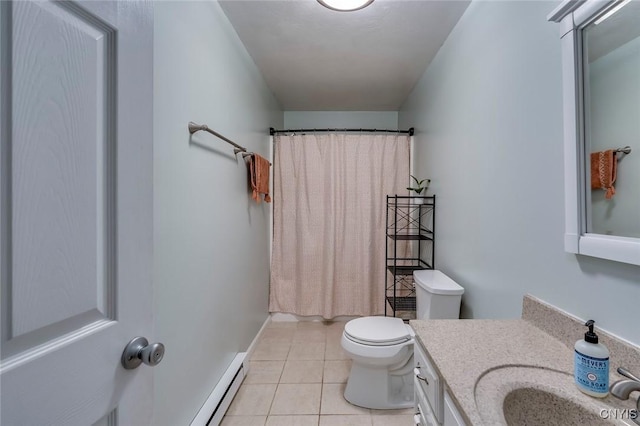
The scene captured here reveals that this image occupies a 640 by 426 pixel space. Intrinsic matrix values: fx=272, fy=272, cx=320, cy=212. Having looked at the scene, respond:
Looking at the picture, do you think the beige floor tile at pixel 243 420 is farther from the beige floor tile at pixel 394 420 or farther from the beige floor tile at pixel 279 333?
the beige floor tile at pixel 279 333

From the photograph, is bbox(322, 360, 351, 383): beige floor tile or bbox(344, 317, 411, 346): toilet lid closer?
bbox(344, 317, 411, 346): toilet lid

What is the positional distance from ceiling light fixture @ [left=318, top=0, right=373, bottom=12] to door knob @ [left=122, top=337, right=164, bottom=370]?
1.71 meters

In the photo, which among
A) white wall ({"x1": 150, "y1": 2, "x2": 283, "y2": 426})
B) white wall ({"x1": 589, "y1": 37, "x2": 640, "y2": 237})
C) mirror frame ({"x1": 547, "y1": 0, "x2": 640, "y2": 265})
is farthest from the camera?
white wall ({"x1": 150, "y1": 2, "x2": 283, "y2": 426})

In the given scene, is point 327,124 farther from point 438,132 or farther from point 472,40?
point 472,40

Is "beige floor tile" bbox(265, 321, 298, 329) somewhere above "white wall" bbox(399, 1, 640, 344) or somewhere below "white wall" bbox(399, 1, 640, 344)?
below

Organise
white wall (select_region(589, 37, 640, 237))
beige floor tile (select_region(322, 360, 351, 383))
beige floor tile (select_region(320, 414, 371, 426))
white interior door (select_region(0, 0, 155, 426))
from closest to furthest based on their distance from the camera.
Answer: white interior door (select_region(0, 0, 155, 426)), white wall (select_region(589, 37, 640, 237)), beige floor tile (select_region(320, 414, 371, 426)), beige floor tile (select_region(322, 360, 351, 383))

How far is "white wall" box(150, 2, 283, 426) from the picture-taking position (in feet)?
3.63

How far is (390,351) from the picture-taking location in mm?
1585

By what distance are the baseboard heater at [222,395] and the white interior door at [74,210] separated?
2.96 ft

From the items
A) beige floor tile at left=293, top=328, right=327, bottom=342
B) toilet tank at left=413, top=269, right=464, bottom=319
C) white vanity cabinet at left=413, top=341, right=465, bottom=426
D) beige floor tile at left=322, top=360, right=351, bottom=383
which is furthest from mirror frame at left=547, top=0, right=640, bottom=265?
beige floor tile at left=293, top=328, right=327, bottom=342

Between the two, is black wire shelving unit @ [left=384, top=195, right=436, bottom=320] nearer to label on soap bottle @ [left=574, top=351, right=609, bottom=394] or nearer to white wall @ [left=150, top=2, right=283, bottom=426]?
white wall @ [left=150, top=2, right=283, bottom=426]

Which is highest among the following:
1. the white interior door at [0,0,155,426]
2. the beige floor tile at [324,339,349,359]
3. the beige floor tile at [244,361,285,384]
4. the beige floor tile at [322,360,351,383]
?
the white interior door at [0,0,155,426]

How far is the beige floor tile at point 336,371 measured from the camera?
192 cm

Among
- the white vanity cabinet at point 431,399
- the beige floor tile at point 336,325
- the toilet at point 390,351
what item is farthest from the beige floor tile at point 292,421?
the beige floor tile at point 336,325
